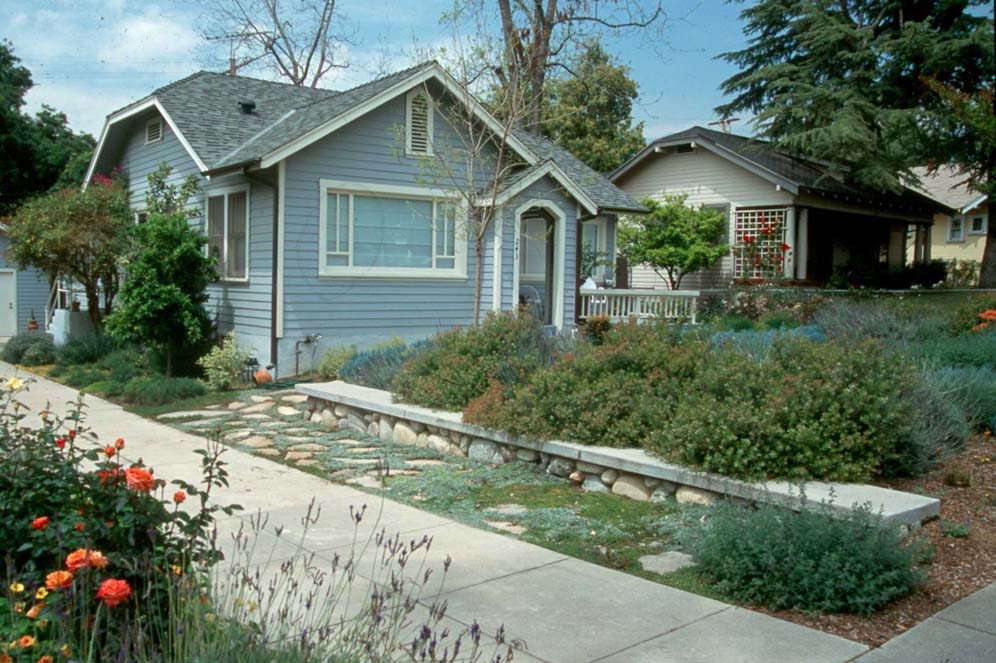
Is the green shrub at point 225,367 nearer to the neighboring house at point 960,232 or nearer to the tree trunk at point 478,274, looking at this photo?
the tree trunk at point 478,274

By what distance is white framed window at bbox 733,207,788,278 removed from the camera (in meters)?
24.2

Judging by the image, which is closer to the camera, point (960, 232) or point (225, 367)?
point (225, 367)

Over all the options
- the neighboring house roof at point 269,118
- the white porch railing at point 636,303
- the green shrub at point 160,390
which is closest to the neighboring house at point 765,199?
the white porch railing at point 636,303

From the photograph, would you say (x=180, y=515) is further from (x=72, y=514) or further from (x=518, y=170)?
(x=518, y=170)

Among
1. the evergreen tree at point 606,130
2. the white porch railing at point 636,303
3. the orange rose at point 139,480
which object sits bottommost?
the orange rose at point 139,480

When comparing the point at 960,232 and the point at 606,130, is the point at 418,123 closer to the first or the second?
the point at 606,130

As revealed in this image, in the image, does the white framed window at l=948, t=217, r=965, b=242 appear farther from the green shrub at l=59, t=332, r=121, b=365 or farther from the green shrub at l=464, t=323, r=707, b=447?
the green shrub at l=464, t=323, r=707, b=447

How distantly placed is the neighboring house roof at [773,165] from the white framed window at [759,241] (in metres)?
1.10

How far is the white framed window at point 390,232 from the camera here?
1434 cm

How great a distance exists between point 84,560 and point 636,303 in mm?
16302

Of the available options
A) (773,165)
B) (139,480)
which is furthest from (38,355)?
(773,165)

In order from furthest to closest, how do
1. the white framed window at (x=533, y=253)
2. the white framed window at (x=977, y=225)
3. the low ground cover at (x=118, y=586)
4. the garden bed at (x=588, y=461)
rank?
the white framed window at (x=977, y=225) < the white framed window at (x=533, y=253) < the garden bed at (x=588, y=461) < the low ground cover at (x=118, y=586)

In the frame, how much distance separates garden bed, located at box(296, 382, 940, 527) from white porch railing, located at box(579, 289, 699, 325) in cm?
828

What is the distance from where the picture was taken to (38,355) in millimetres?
16531
